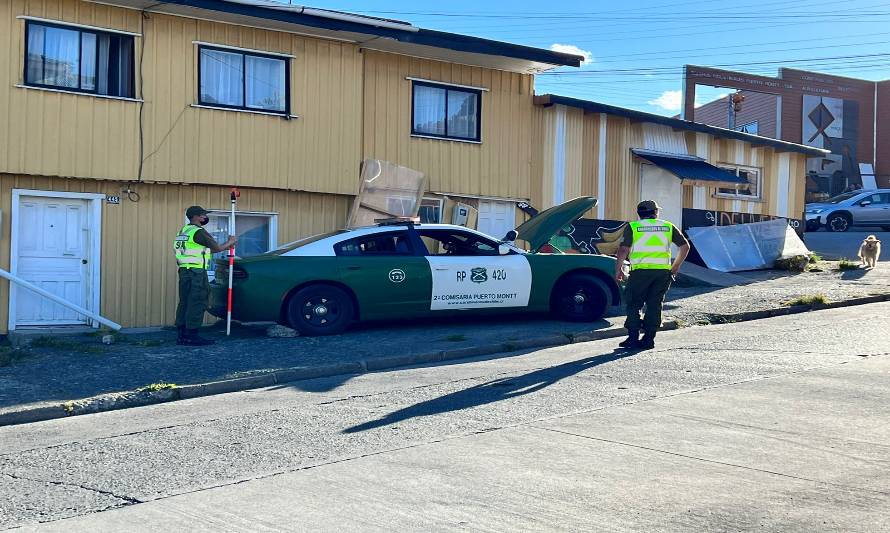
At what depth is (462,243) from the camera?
12766mm

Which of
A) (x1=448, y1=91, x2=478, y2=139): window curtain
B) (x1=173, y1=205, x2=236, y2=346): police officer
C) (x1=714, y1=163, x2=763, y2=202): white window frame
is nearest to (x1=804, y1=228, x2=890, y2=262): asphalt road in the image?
(x1=714, y1=163, x2=763, y2=202): white window frame

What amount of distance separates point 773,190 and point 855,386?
14.7 m

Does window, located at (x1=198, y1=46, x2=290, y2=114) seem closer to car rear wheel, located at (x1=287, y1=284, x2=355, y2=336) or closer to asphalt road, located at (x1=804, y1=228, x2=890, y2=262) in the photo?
car rear wheel, located at (x1=287, y1=284, x2=355, y2=336)

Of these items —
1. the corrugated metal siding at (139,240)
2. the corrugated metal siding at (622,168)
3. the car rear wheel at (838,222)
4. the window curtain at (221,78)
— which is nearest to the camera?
the corrugated metal siding at (139,240)

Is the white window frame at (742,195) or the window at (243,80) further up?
the window at (243,80)

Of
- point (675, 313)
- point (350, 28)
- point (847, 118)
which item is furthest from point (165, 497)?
point (847, 118)

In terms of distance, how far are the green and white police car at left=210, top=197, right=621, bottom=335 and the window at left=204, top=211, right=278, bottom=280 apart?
2857 mm

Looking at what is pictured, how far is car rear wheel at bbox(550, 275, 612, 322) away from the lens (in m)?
12.9

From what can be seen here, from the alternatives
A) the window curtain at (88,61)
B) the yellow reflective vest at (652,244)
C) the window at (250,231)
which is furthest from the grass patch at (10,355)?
the yellow reflective vest at (652,244)

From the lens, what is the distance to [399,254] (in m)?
12.4

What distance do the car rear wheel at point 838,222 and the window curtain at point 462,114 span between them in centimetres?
1696

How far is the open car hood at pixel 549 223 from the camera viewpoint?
13.4m

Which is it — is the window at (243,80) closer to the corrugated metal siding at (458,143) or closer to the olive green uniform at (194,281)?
the corrugated metal siding at (458,143)

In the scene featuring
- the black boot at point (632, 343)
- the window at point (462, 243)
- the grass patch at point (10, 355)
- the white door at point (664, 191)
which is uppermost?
the white door at point (664, 191)
